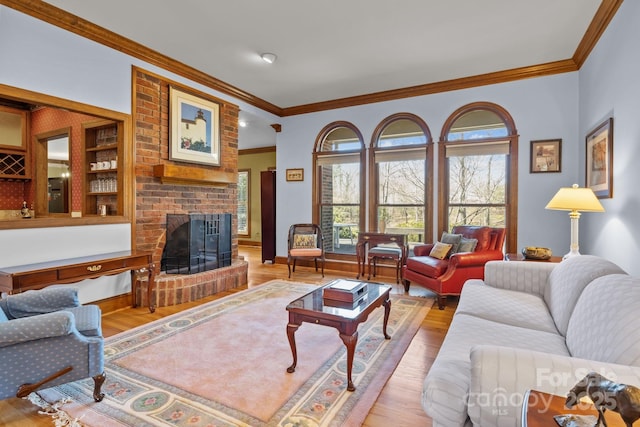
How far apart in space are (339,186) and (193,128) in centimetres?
260

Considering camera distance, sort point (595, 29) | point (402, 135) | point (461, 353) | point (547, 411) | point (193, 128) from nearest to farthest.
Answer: point (547, 411) → point (461, 353) → point (595, 29) → point (193, 128) → point (402, 135)

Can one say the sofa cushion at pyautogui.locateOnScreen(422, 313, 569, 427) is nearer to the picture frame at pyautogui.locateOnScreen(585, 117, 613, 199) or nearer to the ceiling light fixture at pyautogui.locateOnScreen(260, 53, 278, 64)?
the picture frame at pyautogui.locateOnScreen(585, 117, 613, 199)

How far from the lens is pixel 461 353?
1.56 meters

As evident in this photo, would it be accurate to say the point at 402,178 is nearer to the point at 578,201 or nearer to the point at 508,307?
the point at 578,201

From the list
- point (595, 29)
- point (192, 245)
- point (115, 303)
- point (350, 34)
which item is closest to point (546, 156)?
point (595, 29)

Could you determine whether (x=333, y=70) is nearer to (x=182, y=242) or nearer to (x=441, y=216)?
(x=441, y=216)

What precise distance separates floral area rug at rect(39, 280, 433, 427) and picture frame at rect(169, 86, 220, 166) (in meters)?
2.10

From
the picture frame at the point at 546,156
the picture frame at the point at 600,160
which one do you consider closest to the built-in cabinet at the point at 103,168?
the picture frame at the point at 600,160

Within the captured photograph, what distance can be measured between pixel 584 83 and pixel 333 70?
298 cm

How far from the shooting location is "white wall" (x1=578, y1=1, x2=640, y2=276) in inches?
98.5

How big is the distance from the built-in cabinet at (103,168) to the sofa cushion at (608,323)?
409 centimetres

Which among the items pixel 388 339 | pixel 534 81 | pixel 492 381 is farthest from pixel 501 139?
pixel 492 381

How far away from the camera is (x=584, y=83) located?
12.8 feet

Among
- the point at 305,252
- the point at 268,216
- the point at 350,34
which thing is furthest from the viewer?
the point at 268,216
